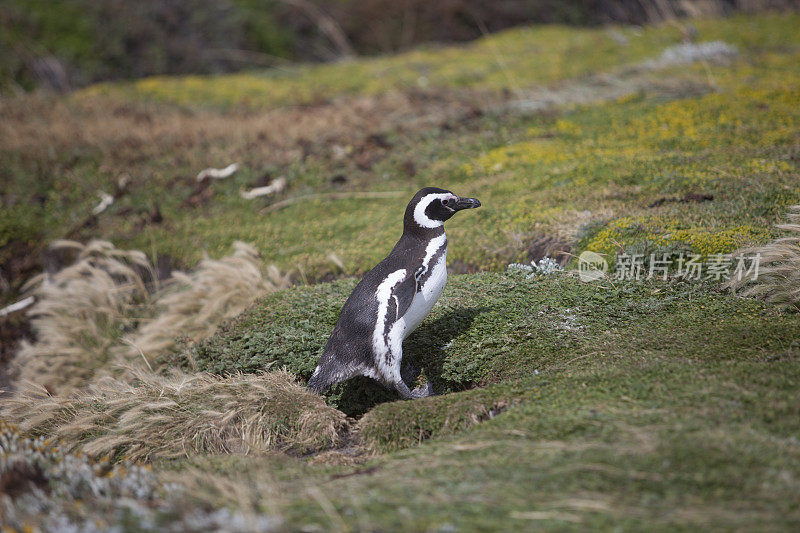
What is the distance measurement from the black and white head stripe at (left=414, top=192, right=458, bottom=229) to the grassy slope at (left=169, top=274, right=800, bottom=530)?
1100 mm

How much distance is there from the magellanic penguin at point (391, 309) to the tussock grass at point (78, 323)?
444 centimetres

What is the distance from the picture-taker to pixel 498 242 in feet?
26.9

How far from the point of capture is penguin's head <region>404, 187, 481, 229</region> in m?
6.12

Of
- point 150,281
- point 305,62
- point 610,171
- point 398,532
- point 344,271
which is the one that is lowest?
point 150,281

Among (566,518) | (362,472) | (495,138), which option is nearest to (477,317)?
(362,472)

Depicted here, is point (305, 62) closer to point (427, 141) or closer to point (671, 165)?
point (427, 141)

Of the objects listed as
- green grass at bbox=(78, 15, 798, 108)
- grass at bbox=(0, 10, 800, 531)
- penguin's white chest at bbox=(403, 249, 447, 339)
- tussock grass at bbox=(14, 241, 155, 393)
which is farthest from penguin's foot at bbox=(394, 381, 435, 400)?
green grass at bbox=(78, 15, 798, 108)

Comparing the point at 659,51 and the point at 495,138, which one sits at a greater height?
the point at 659,51

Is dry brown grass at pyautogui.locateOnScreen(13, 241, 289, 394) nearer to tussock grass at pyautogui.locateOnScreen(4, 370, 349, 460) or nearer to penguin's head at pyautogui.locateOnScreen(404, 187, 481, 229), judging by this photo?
tussock grass at pyautogui.locateOnScreen(4, 370, 349, 460)

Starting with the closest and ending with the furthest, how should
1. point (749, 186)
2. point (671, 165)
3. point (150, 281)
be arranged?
1. point (749, 186)
2. point (671, 165)
3. point (150, 281)

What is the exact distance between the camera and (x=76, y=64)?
1922 cm

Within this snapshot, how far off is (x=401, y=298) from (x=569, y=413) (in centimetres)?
192

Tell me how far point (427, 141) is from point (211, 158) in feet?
14.7

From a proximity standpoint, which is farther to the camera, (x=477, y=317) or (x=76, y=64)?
(x=76, y=64)
